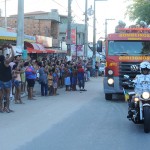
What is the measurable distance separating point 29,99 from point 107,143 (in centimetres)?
1004

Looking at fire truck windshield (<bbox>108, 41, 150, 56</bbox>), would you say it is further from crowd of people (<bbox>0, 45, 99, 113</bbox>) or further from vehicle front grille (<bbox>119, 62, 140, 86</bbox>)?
crowd of people (<bbox>0, 45, 99, 113</bbox>)

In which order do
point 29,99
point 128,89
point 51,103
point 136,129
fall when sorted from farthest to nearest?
1. point 29,99
2. point 51,103
3. point 128,89
4. point 136,129

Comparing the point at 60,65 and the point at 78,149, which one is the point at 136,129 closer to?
the point at 78,149

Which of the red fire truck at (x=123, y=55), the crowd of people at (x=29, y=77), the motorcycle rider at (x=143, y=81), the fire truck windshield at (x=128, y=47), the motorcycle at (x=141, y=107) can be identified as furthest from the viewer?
the fire truck windshield at (x=128, y=47)

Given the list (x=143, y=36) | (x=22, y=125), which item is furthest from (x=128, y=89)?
(x=143, y=36)

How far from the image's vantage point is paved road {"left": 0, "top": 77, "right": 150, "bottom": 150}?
8.85 m

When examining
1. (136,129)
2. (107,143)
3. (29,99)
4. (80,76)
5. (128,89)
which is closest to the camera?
(107,143)

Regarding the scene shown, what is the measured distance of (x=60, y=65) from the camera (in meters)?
25.9

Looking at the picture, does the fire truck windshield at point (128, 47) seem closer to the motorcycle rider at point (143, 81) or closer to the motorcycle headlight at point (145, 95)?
the motorcycle rider at point (143, 81)

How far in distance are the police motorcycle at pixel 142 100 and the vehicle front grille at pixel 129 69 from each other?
20.1 ft

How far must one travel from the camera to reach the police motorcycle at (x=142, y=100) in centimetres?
1020

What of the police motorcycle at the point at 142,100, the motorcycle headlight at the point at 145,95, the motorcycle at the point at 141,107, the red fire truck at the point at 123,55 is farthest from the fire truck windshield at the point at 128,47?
the motorcycle headlight at the point at 145,95

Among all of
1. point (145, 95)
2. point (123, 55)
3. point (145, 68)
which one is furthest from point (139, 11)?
point (145, 95)

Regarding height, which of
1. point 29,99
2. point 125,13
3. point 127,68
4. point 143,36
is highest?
point 125,13
